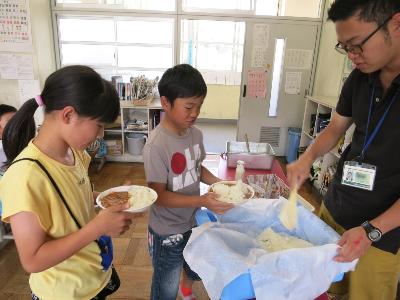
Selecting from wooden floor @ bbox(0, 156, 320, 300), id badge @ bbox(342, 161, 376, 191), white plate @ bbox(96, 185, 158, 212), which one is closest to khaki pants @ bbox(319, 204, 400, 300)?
id badge @ bbox(342, 161, 376, 191)

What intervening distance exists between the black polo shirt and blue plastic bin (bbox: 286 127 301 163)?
3068 millimetres

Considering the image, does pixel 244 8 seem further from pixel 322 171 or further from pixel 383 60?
pixel 383 60

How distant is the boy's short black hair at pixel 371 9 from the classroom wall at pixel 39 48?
3.62m

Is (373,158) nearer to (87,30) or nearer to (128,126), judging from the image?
(128,126)

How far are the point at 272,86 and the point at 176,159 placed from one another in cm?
338

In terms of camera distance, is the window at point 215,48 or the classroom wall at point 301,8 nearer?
the classroom wall at point 301,8

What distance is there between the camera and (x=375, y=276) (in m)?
1.06

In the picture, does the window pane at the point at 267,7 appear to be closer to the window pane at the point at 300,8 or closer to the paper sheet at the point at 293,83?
the window pane at the point at 300,8

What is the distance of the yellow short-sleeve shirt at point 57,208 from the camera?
771 mm

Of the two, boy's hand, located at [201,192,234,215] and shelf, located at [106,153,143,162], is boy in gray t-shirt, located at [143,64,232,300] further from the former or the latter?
shelf, located at [106,153,143,162]

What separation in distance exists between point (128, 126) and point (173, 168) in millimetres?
2899

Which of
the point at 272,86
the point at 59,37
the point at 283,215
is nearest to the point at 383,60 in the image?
the point at 283,215

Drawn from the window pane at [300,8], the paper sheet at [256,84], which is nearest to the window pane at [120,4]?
the paper sheet at [256,84]

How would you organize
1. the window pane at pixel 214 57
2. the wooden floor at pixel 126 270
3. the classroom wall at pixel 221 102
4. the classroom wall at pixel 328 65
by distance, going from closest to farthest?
1. the wooden floor at pixel 126 270
2. the classroom wall at pixel 328 65
3. the window pane at pixel 214 57
4. the classroom wall at pixel 221 102
